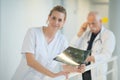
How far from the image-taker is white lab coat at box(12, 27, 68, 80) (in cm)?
136

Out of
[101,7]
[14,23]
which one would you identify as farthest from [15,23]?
[101,7]

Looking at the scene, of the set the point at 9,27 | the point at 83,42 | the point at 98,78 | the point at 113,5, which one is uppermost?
the point at 113,5

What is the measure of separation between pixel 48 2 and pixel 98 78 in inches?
30.2

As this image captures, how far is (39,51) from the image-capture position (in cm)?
143

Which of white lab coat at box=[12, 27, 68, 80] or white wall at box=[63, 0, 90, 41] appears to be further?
white wall at box=[63, 0, 90, 41]

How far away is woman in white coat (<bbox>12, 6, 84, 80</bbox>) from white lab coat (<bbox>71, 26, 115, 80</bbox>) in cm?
43

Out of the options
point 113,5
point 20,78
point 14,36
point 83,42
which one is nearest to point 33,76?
point 20,78

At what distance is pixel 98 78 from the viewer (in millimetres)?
2000

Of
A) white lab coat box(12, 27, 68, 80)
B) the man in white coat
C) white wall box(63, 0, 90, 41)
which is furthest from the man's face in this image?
white lab coat box(12, 27, 68, 80)

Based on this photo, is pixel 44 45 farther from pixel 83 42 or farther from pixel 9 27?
pixel 83 42

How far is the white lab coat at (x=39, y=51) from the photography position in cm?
136

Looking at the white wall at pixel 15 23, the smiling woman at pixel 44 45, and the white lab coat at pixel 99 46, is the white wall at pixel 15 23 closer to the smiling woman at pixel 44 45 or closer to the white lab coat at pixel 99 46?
the smiling woman at pixel 44 45

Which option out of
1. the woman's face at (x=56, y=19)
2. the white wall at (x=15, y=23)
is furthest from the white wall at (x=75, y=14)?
the woman's face at (x=56, y=19)

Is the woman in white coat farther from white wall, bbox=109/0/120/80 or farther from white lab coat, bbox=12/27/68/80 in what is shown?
white wall, bbox=109/0/120/80
